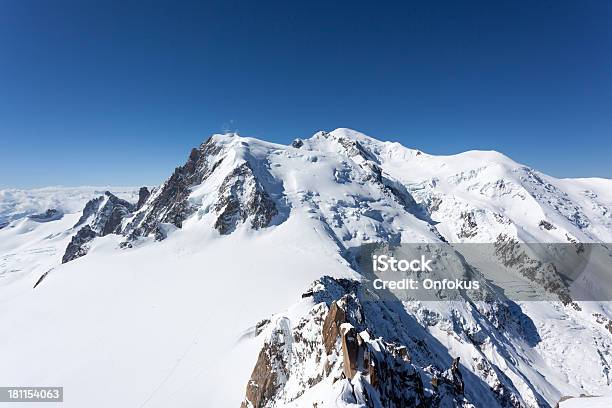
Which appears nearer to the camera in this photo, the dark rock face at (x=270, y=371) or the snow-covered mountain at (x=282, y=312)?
the dark rock face at (x=270, y=371)

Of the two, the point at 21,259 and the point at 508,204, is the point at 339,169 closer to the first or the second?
the point at 508,204

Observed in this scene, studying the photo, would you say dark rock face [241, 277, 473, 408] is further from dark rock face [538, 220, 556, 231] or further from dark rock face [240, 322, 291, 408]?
dark rock face [538, 220, 556, 231]

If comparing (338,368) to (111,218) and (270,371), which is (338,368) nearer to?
(270,371)

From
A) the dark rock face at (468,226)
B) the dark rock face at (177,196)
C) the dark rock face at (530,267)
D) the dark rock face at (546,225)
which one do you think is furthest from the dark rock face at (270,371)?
the dark rock face at (546,225)

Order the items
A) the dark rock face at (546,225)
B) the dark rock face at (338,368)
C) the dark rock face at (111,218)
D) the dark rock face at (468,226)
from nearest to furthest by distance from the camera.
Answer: the dark rock face at (338,368), the dark rock face at (111,218), the dark rock face at (546,225), the dark rock face at (468,226)

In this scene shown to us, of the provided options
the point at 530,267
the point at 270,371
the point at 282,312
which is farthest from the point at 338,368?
the point at 530,267

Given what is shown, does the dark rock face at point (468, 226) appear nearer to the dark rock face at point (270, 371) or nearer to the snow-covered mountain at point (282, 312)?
the snow-covered mountain at point (282, 312)
